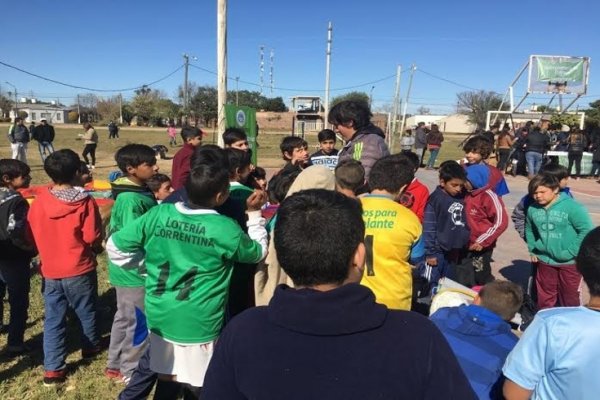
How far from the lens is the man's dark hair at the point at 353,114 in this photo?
12.8 feet

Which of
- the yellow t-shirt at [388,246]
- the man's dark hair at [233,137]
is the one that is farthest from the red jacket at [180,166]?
the yellow t-shirt at [388,246]

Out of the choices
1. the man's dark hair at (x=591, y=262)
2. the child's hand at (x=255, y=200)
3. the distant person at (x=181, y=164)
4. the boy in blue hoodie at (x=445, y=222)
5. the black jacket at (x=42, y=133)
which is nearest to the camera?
the man's dark hair at (x=591, y=262)

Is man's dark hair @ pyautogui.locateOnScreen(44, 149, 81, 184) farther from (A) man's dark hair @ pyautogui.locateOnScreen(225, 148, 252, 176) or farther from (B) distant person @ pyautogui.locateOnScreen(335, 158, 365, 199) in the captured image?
(B) distant person @ pyautogui.locateOnScreen(335, 158, 365, 199)

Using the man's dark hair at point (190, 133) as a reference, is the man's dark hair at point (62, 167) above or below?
below

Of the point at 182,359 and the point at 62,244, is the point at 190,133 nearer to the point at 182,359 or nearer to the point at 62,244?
the point at 62,244

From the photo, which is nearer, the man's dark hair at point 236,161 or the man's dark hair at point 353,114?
the man's dark hair at point 236,161

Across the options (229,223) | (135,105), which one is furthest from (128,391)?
(135,105)

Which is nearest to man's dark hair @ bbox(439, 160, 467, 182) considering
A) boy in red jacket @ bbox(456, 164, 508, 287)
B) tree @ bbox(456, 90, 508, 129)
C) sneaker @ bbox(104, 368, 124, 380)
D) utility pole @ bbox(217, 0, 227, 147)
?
boy in red jacket @ bbox(456, 164, 508, 287)

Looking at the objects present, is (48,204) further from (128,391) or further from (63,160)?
(128,391)

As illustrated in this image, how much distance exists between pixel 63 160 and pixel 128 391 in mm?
1748

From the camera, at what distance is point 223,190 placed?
8.43 ft

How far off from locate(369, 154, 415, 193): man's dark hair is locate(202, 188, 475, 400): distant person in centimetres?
179

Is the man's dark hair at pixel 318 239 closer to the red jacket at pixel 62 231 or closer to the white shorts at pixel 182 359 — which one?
the white shorts at pixel 182 359

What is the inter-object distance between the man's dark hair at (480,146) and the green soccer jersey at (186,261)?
3128 millimetres
